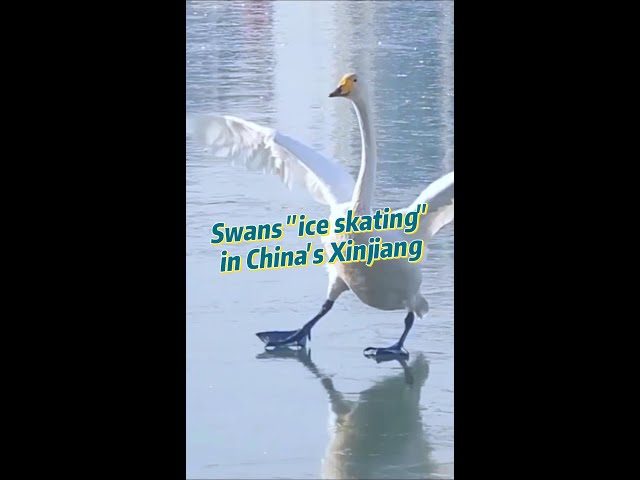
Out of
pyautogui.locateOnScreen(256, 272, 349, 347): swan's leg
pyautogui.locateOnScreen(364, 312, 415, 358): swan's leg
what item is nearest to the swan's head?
pyautogui.locateOnScreen(256, 272, 349, 347): swan's leg

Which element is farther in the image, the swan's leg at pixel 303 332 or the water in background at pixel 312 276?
the swan's leg at pixel 303 332

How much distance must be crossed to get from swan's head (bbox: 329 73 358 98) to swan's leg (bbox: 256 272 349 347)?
0.56 metres

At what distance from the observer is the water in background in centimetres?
447

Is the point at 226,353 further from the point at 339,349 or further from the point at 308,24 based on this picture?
the point at 308,24

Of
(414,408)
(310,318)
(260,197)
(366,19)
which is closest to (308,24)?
(366,19)

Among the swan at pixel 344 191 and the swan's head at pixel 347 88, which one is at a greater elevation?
the swan's head at pixel 347 88

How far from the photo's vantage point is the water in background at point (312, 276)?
14.7ft

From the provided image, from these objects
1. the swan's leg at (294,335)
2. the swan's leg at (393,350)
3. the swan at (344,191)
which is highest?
the swan at (344,191)

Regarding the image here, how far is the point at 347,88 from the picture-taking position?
15.2 feet

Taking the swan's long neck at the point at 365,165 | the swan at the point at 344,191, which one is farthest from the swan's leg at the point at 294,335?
the swan's long neck at the point at 365,165

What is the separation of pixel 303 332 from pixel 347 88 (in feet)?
2.51

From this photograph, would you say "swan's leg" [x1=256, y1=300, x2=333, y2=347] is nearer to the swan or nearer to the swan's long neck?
the swan

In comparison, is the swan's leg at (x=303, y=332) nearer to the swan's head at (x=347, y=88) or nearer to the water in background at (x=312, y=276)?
the water in background at (x=312, y=276)

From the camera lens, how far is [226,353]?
15.0ft
